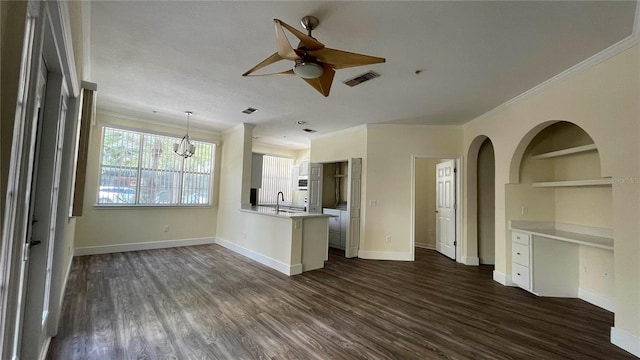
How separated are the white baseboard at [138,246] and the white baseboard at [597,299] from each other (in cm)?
655

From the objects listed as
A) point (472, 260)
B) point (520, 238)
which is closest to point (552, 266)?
point (520, 238)

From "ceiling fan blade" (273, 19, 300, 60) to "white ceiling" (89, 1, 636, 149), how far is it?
31cm

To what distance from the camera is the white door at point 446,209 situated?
537 centimetres

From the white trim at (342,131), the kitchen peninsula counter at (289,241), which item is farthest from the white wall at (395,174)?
the kitchen peninsula counter at (289,241)

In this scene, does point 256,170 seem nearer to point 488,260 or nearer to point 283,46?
point 283,46

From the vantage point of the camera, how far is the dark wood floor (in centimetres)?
223

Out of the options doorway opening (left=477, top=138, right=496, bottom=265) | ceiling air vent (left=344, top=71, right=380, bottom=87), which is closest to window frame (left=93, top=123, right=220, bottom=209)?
ceiling air vent (left=344, top=71, right=380, bottom=87)

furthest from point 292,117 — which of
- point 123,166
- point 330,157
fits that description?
point 123,166

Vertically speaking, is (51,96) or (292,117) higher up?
(292,117)

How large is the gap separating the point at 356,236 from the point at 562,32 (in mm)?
4168

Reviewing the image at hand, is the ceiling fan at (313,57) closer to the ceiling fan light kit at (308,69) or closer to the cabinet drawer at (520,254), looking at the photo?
the ceiling fan light kit at (308,69)

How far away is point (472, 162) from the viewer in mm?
5043

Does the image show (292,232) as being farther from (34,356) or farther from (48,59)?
(48,59)

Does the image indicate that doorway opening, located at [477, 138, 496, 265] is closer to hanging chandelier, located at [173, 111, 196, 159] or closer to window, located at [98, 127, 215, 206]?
hanging chandelier, located at [173, 111, 196, 159]
